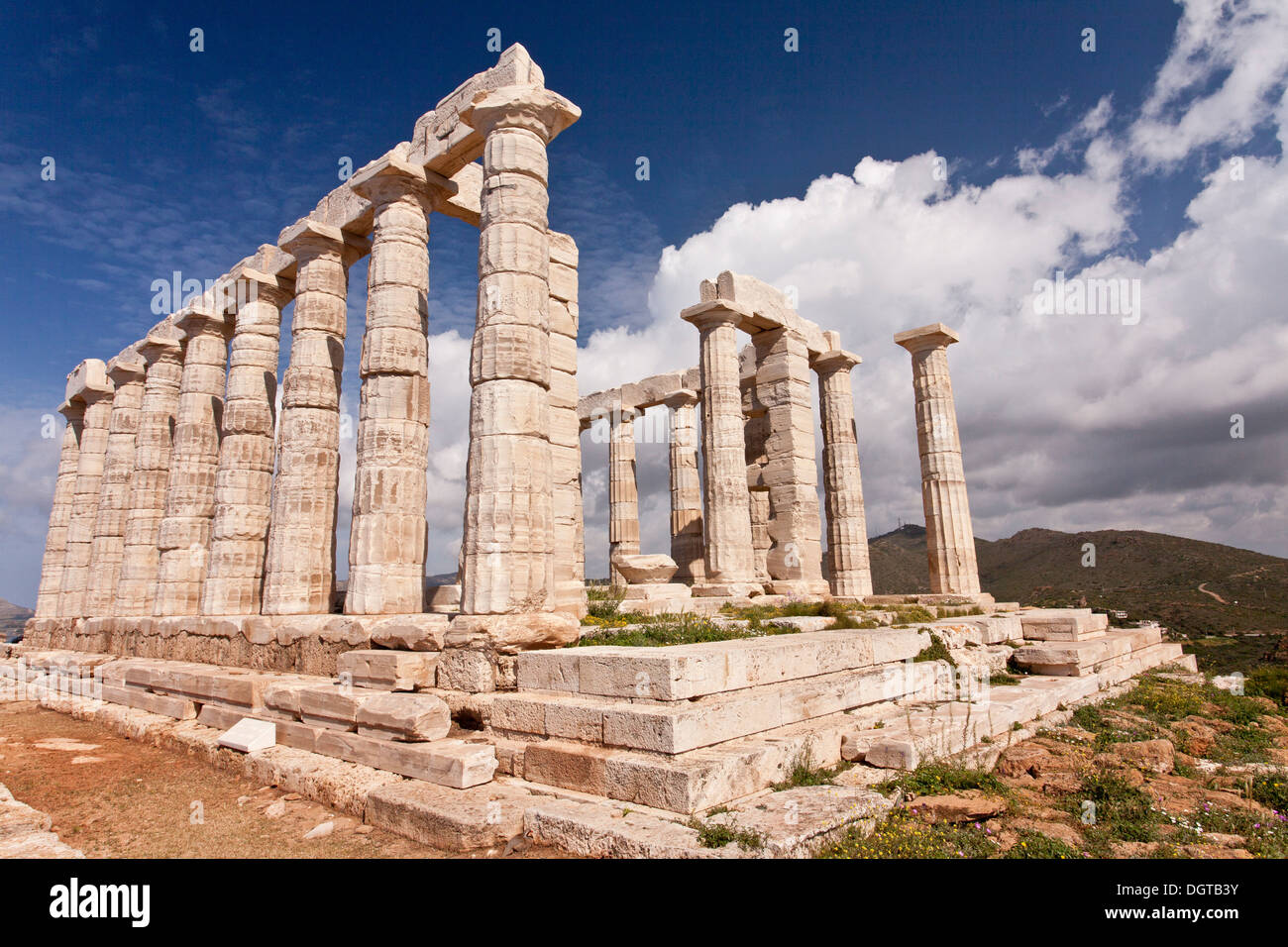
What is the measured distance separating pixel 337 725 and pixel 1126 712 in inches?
407

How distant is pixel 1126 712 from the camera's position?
9.87 meters

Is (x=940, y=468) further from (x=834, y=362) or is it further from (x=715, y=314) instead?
(x=715, y=314)

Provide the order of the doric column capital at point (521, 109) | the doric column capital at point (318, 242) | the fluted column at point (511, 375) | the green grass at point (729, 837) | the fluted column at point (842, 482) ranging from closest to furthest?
the green grass at point (729, 837) → the fluted column at point (511, 375) → the doric column capital at point (521, 109) → the doric column capital at point (318, 242) → the fluted column at point (842, 482)

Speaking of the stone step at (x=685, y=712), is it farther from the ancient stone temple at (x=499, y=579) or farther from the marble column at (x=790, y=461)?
the marble column at (x=790, y=461)

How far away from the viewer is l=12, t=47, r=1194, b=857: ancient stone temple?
6500 millimetres

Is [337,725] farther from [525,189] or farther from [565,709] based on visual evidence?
[525,189]

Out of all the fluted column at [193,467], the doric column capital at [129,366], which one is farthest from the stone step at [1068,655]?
the doric column capital at [129,366]

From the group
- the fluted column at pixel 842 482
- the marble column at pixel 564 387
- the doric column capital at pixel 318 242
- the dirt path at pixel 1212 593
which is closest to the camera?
the marble column at pixel 564 387

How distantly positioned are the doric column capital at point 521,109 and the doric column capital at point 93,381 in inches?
789

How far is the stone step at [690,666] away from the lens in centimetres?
645

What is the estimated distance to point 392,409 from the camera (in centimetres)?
1239

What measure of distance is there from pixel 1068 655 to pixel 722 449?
27.9 feet

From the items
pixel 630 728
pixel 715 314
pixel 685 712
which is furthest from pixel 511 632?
pixel 715 314
